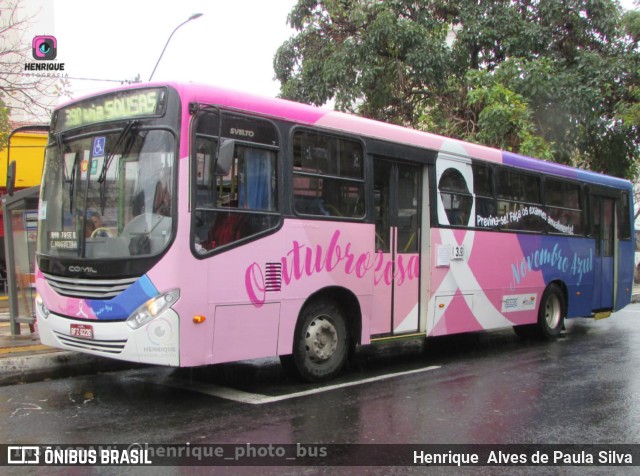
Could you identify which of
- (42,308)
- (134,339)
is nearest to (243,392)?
(134,339)

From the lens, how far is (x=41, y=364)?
7.45 metres

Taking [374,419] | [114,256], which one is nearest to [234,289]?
[114,256]

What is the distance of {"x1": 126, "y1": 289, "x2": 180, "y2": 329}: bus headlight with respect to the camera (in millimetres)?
5770

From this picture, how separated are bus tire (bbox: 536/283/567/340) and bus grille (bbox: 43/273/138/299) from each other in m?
7.81

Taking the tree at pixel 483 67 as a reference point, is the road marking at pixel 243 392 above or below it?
below

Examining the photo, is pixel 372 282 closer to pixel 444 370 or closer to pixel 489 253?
pixel 444 370

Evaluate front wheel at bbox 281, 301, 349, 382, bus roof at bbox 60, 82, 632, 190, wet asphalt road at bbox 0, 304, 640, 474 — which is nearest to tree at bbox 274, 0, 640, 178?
bus roof at bbox 60, 82, 632, 190

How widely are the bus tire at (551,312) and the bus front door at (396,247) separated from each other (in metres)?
3.71

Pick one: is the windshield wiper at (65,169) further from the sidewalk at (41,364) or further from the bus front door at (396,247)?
the bus front door at (396,247)

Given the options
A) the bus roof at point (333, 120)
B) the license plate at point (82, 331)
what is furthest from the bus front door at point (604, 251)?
the license plate at point (82, 331)

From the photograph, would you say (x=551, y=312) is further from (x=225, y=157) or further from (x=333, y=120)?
(x=225, y=157)

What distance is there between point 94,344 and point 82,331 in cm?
20

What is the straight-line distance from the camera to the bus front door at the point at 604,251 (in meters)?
12.4

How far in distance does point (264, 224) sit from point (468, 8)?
41.5 ft
